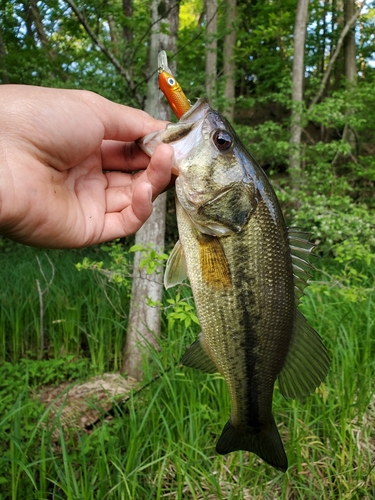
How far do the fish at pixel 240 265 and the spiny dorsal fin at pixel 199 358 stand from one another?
0.02 meters

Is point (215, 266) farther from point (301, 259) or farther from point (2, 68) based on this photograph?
point (2, 68)

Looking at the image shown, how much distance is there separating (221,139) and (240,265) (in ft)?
1.42

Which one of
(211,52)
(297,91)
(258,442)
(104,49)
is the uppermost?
(211,52)

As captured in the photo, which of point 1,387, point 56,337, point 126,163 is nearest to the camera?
point 126,163

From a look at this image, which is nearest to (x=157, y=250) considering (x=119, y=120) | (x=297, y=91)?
(x=119, y=120)

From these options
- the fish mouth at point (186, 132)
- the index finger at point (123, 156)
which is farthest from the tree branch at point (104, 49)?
the fish mouth at point (186, 132)

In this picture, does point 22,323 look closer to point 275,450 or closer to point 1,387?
point 1,387

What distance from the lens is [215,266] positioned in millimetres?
1398

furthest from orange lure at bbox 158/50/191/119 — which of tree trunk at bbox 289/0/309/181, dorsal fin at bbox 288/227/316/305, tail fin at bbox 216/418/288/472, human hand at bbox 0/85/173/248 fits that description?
tree trunk at bbox 289/0/309/181

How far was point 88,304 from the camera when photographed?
Answer: 4.10 metres

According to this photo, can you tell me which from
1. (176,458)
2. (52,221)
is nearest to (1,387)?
(176,458)

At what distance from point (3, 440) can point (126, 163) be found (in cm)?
198

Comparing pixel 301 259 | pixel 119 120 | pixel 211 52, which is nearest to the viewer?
pixel 301 259

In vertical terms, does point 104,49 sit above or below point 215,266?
above
